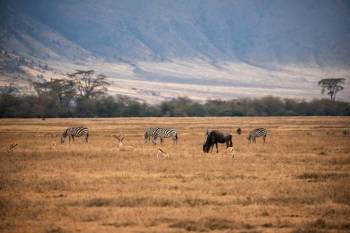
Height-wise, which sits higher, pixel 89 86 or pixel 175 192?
pixel 89 86

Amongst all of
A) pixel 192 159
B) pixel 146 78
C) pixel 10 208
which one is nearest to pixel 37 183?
pixel 10 208

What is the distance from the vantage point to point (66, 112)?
7462 centimetres

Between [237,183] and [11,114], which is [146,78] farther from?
[237,183]

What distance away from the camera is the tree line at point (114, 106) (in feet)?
237

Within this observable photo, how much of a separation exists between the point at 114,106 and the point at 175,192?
207 ft

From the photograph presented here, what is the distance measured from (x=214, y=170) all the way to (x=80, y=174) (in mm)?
3842

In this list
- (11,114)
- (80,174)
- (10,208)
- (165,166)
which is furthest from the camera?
(11,114)

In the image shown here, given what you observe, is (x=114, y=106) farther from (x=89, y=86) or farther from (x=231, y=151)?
(x=231, y=151)

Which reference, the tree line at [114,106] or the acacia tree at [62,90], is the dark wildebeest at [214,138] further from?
the acacia tree at [62,90]

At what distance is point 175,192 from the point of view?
1603 centimetres

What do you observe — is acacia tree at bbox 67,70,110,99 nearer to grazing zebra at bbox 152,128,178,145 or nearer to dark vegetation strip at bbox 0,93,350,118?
dark vegetation strip at bbox 0,93,350,118

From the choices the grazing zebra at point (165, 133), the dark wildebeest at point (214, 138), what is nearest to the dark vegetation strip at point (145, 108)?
the grazing zebra at point (165, 133)

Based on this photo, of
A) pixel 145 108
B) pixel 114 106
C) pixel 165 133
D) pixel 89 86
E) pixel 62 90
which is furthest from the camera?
pixel 89 86

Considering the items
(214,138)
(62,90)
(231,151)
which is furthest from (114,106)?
(231,151)
